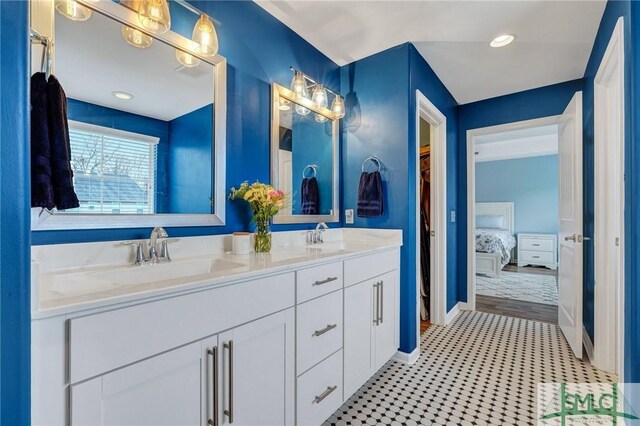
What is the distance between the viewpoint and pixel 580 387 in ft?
6.16

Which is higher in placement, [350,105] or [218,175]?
[350,105]

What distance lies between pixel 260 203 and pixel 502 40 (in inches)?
88.1

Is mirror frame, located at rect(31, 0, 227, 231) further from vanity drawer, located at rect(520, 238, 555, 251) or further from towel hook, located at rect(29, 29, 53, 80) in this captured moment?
vanity drawer, located at rect(520, 238, 555, 251)

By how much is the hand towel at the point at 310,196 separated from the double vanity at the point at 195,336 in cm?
66

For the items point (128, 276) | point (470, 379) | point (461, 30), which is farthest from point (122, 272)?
point (461, 30)

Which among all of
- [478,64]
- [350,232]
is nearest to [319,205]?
[350,232]

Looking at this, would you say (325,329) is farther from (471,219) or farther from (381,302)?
(471,219)

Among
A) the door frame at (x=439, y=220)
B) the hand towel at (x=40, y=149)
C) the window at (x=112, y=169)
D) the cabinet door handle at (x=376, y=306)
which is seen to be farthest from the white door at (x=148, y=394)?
the door frame at (x=439, y=220)

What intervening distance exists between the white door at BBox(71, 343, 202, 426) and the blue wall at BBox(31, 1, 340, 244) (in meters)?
0.72

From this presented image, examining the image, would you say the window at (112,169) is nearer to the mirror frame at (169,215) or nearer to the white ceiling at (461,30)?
the mirror frame at (169,215)

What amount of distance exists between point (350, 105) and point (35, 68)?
2.04 metres

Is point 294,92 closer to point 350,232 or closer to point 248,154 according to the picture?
point 248,154

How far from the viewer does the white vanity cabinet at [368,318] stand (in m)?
1.67

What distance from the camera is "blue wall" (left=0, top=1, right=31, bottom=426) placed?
1.95 ft
